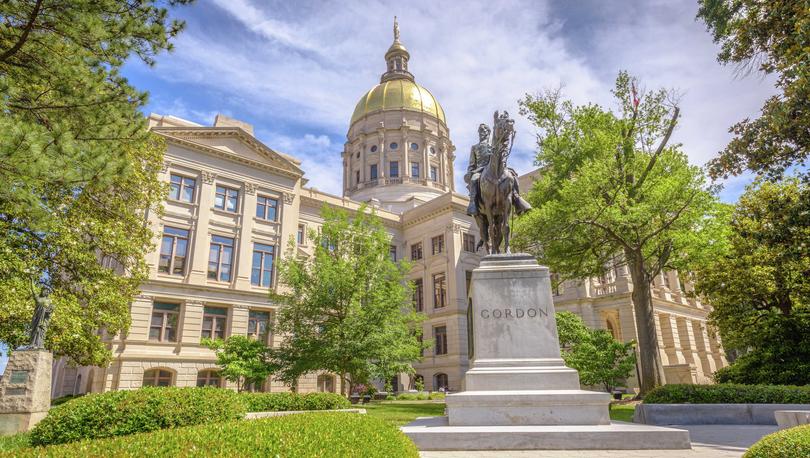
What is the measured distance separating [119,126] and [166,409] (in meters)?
5.97

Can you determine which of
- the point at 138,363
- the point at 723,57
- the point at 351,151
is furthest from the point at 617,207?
the point at 351,151

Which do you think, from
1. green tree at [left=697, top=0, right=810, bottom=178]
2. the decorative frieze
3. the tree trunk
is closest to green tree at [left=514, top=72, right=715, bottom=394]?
the tree trunk

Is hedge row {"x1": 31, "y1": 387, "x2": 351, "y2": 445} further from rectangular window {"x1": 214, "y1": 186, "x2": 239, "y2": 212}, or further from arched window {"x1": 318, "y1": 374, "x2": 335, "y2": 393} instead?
rectangular window {"x1": 214, "y1": 186, "x2": 239, "y2": 212}

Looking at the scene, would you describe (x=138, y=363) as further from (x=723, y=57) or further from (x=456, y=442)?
(x=723, y=57)

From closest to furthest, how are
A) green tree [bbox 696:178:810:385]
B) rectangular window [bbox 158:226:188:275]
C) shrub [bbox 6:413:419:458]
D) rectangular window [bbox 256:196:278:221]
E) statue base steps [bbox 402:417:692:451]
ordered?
shrub [bbox 6:413:419:458] < statue base steps [bbox 402:417:692:451] < green tree [bbox 696:178:810:385] < rectangular window [bbox 158:226:188:275] < rectangular window [bbox 256:196:278:221]

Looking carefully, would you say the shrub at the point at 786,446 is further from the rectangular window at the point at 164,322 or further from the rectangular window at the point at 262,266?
the rectangular window at the point at 262,266

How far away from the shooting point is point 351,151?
68.2 metres

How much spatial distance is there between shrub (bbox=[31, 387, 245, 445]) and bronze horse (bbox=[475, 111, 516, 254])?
22.5ft

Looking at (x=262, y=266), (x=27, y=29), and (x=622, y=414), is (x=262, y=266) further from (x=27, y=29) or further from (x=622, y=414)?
(x=27, y=29)

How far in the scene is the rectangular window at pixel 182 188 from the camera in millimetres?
33125

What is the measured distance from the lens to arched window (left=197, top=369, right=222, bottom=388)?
30.9 metres

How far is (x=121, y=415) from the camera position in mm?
8133

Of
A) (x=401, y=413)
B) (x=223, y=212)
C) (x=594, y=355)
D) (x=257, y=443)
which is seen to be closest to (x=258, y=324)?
(x=223, y=212)

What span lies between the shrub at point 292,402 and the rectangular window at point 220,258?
21.2 metres
